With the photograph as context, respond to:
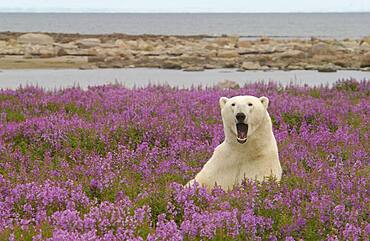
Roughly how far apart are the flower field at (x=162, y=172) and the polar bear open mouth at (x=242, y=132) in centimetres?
45

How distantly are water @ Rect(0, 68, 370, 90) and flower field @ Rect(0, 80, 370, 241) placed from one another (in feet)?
48.9

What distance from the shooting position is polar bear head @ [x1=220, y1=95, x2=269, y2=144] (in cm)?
623

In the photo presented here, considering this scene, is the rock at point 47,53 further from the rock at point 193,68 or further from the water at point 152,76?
the rock at point 193,68

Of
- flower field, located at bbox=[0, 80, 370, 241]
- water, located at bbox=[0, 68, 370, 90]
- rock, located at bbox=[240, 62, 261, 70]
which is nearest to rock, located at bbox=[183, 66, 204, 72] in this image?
water, located at bbox=[0, 68, 370, 90]

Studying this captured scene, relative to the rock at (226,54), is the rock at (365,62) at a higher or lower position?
higher

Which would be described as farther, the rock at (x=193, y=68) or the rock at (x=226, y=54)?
the rock at (x=226, y=54)

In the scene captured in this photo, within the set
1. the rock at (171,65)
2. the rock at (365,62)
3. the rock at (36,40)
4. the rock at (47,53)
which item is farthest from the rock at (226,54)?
the rock at (36,40)

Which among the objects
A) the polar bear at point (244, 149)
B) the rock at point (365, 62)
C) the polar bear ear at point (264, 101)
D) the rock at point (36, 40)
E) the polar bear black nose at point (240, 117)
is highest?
the polar bear ear at point (264, 101)

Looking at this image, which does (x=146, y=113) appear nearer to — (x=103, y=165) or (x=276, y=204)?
(x=103, y=165)

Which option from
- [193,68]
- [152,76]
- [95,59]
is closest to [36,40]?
[95,59]

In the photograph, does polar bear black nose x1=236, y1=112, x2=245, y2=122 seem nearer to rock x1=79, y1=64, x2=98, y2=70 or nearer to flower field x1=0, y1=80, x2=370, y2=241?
flower field x1=0, y1=80, x2=370, y2=241

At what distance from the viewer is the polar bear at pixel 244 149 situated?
20.6 ft

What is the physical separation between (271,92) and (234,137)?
7.55m

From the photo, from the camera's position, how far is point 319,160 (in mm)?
7520
